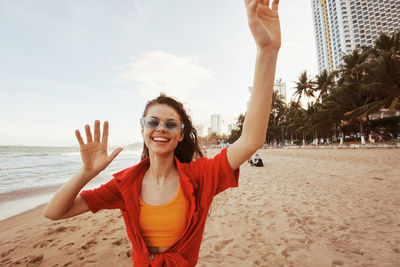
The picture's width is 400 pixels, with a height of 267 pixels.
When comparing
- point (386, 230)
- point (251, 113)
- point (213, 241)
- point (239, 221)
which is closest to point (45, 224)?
point (213, 241)

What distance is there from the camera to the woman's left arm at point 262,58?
1.25 meters

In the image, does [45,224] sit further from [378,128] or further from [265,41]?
[378,128]

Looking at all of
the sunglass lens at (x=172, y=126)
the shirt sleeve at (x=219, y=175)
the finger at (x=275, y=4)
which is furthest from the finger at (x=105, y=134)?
the finger at (x=275, y=4)

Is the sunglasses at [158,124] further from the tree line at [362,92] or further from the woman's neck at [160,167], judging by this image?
the tree line at [362,92]

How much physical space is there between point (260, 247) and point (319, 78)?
40.6 metres

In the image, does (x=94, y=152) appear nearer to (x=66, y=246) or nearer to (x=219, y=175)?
(x=219, y=175)

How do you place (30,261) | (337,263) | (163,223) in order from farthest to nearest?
(30,261) → (337,263) → (163,223)

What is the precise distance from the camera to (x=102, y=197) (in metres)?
A: 1.43

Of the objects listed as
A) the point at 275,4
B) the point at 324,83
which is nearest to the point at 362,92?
the point at 324,83

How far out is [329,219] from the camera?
4035 millimetres

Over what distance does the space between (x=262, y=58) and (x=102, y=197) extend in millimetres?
1560

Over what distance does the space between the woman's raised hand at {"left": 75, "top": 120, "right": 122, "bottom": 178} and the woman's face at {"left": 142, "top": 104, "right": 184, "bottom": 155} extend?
0.33 meters

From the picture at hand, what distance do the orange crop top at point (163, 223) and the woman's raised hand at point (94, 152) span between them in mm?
471

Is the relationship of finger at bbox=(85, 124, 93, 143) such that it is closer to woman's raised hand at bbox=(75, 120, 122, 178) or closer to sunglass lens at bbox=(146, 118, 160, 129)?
woman's raised hand at bbox=(75, 120, 122, 178)
